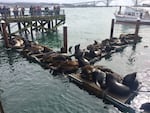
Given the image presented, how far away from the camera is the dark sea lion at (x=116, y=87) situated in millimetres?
11867

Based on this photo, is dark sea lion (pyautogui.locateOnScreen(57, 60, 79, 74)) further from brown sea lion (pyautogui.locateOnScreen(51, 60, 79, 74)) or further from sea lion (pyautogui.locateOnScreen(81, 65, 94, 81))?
sea lion (pyautogui.locateOnScreen(81, 65, 94, 81))

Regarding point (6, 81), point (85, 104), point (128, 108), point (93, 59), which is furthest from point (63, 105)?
point (93, 59)

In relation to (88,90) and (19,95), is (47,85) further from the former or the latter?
(88,90)

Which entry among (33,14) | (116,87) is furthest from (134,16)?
(116,87)

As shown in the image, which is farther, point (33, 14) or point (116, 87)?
point (33, 14)

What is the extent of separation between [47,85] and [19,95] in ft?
7.23

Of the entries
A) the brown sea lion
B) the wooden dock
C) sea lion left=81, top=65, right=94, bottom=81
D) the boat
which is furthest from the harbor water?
the boat

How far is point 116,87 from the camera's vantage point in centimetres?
1202

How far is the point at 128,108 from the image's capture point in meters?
10.8

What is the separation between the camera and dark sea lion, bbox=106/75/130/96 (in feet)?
38.9

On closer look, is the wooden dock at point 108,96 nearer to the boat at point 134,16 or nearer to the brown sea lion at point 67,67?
the brown sea lion at point 67,67

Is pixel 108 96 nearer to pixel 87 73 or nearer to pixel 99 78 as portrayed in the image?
pixel 99 78

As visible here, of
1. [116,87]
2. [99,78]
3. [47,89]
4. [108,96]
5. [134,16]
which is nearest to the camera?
[108,96]

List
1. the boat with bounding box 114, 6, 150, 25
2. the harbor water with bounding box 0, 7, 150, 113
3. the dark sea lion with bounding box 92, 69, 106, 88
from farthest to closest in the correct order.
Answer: the boat with bounding box 114, 6, 150, 25, the dark sea lion with bounding box 92, 69, 106, 88, the harbor water with bounding box 0, 7, 150, 113
